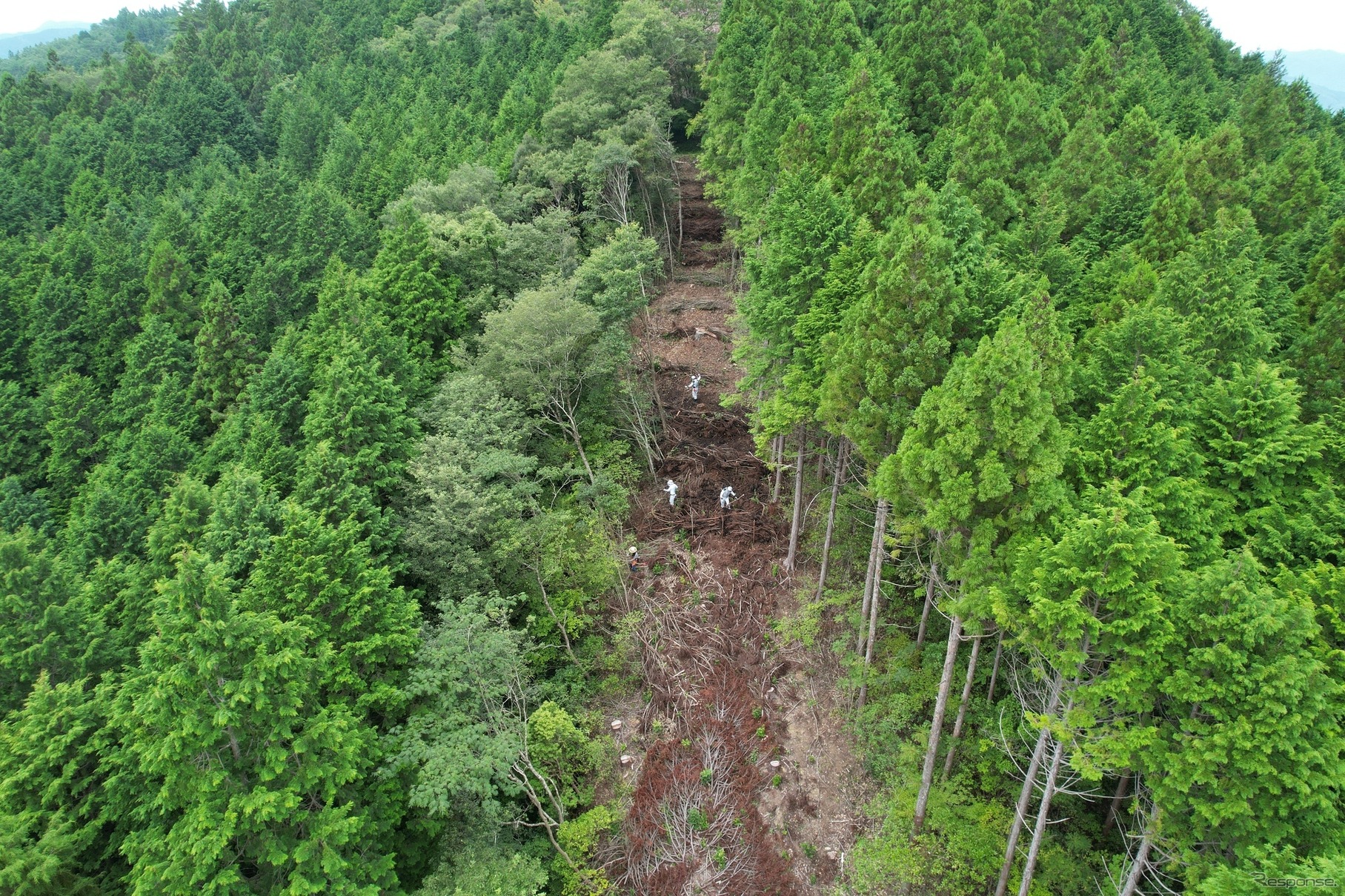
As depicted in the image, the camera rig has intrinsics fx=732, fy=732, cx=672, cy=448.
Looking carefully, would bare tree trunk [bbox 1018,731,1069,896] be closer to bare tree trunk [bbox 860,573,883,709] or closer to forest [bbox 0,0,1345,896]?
forest [bbox 0,0,1345,896]

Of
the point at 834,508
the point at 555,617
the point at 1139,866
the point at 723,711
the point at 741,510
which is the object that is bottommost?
the point at 723,711

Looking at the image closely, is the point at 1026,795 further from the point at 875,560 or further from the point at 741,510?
the point at 741,510

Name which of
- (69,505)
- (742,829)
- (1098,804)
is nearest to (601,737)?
(742,829)

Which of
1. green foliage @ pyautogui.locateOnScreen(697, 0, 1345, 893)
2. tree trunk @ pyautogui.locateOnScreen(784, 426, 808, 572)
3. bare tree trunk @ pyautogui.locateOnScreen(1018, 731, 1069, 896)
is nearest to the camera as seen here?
green foliage @ pyautogui.locateOnScreen(697, 0, 1345, 893)

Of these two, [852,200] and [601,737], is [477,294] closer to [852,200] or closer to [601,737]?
[852,200]

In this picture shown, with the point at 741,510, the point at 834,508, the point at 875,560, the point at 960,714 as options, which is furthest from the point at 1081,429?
the point at 741,510

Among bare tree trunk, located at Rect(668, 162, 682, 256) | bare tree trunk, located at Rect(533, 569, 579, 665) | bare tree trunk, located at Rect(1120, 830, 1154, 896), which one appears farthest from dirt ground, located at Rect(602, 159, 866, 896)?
bare tree trunk, located at Rect(668, 162, 682, 256)
